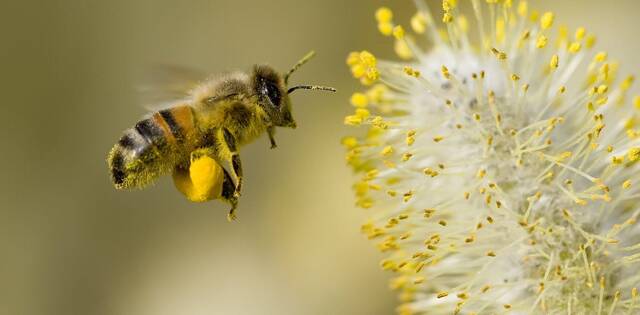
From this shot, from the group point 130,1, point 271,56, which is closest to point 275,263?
point 271,56

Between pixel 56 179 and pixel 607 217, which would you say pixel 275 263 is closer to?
pixel 56 179

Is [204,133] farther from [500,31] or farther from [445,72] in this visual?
[500,31]

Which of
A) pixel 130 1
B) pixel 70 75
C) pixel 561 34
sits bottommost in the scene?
pixel 561 34

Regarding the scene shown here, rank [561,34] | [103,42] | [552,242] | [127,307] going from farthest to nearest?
1. [103,42]
2. [127,307]
3. [561,34]
4. [552,242]

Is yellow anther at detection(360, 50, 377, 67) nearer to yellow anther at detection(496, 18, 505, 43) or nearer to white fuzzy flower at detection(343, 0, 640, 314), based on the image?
white fuzzy flower at detection(343, 0, 640, 314)

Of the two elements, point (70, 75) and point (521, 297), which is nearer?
point (521, 297)

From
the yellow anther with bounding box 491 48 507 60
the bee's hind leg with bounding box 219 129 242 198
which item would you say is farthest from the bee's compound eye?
the yellow anther with bounding box 491 48 507 60
